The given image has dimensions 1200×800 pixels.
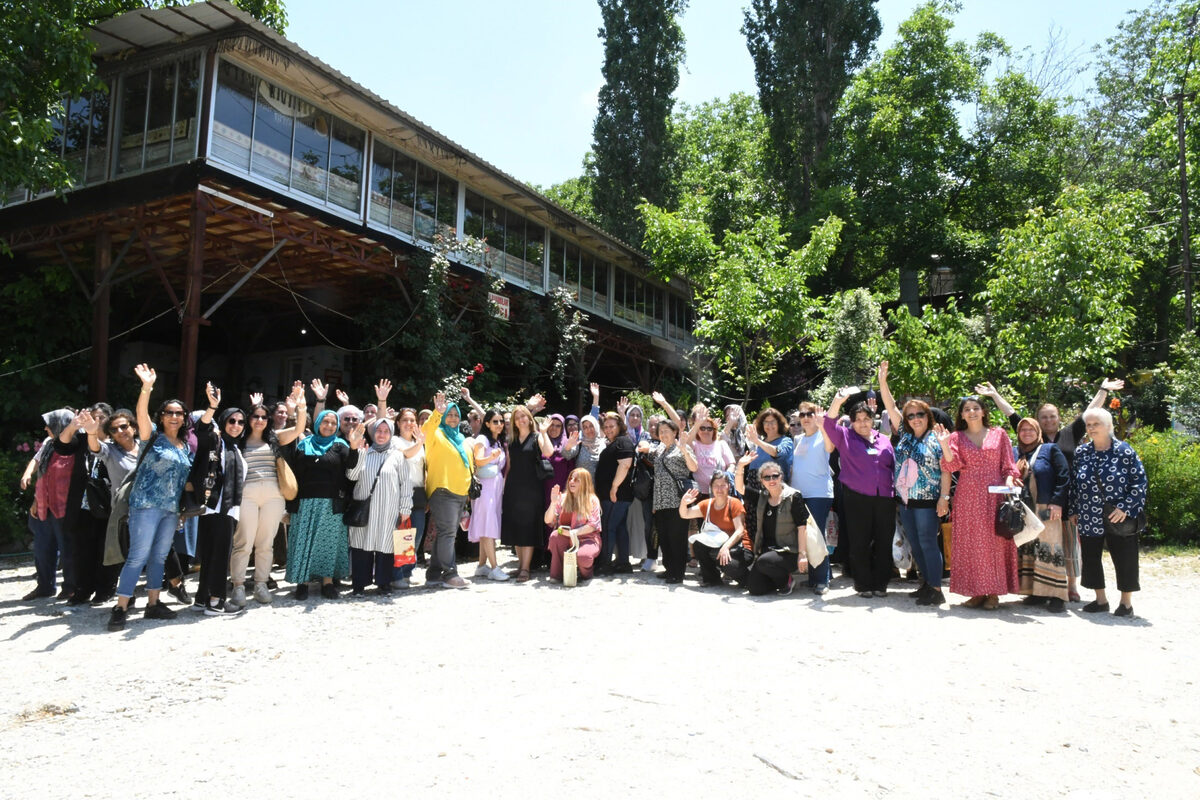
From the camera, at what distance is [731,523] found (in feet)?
24.3

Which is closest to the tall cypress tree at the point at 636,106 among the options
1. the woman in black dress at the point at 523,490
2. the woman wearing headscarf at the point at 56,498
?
the woman in black dress at the point at 523,490

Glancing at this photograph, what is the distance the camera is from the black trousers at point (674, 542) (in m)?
7.66

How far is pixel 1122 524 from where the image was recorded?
6145 millimetres

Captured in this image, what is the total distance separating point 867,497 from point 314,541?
4.83m

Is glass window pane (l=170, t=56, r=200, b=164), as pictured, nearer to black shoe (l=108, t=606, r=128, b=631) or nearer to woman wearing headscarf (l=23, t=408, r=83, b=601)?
woman wearing headscarf (l=23, t=408, r=83, b=601)

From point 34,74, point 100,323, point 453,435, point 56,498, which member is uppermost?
point 34,74

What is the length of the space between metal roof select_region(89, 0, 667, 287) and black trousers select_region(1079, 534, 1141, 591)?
1272cm

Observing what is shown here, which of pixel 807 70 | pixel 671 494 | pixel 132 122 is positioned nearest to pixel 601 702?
pixel 671 494

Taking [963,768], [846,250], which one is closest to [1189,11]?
[846,250]

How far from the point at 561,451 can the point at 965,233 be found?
24133 mm

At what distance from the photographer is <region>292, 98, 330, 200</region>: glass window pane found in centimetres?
1408

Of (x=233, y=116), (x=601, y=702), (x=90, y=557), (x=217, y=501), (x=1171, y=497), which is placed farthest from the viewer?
(x=233, y=116)

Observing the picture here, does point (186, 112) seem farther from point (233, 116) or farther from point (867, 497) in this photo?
point (867, 497)

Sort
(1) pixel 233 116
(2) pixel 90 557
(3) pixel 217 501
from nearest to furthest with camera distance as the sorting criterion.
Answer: (3) pixel 217 501
(2) pixel 90 557
(1) pixel 233 116
